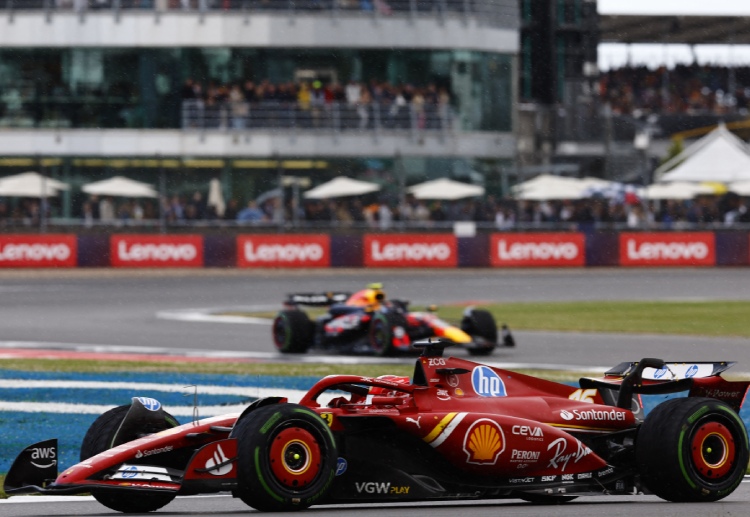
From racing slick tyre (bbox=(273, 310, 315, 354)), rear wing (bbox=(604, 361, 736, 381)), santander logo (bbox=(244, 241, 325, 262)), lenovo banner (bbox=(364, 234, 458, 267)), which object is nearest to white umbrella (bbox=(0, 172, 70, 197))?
santander logo (bbox=(244, 241, 325, 262))

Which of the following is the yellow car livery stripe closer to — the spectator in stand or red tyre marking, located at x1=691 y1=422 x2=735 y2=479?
red tyre marking, located at x1=691 y1=422 x2=735 y2=479

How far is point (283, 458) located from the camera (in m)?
7.25

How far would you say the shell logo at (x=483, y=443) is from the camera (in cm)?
776

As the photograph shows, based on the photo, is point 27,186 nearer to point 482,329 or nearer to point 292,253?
point 292,253

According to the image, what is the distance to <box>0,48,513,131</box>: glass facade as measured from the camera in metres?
48.9

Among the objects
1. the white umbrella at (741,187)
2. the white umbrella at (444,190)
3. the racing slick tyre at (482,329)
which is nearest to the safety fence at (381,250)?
the white umbrella at (444,190)

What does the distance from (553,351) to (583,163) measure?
3618 cm

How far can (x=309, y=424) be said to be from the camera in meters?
7.35

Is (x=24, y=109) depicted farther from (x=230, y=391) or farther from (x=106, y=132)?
(x=230, y=391)

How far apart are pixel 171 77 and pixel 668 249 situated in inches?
760

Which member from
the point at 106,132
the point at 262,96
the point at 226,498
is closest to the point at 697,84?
the point at 262,96

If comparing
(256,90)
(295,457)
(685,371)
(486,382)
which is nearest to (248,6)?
(256,90)

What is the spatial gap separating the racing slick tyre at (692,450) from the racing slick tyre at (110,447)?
2.71 m

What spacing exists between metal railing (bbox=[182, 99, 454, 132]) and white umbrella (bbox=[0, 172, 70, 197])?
5.89 metres
